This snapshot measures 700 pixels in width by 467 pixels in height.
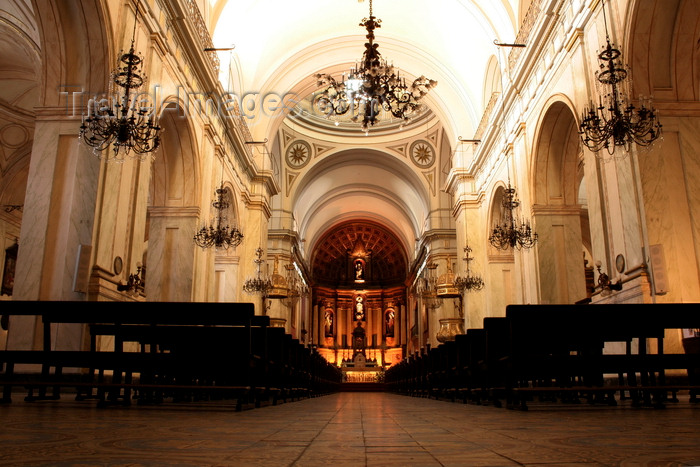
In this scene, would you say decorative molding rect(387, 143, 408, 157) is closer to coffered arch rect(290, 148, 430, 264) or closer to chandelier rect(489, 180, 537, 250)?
coffered arch rect(290, 148, 430, 264)

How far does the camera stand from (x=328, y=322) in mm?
32594

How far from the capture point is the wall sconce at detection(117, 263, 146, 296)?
23.4ft

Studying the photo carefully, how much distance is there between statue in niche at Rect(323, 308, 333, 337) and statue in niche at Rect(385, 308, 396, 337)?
120 inches

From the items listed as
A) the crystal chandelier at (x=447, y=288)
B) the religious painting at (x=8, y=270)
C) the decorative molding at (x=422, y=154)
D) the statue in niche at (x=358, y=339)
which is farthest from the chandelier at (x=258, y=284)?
the statue in niche at (x=358, y=339)

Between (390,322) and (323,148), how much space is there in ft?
45.0

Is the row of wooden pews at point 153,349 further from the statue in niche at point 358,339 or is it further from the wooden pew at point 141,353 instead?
the statue in niche at point 358,339

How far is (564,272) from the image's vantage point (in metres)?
10.0

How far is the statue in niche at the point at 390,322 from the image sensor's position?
3238cm

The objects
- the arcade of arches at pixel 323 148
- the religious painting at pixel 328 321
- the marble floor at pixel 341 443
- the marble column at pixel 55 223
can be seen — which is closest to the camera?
the marble floor at pixel 341 443

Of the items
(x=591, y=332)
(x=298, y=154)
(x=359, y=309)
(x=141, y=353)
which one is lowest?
(x=141, y=353)

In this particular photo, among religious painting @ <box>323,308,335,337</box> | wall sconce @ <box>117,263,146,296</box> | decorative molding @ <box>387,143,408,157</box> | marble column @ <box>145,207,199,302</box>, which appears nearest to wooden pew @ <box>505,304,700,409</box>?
wall sconce @ <box>117,263,146,296</box>

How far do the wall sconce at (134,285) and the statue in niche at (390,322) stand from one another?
25.4 m

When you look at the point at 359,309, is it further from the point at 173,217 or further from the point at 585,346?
the point at 585,346

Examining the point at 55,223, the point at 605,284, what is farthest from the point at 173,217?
the point at 605,284
